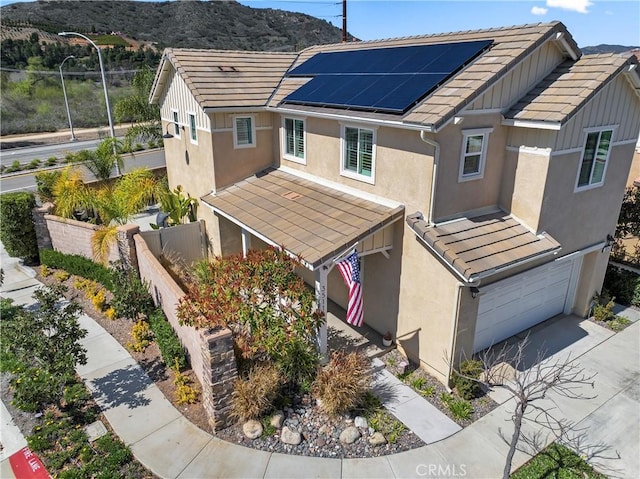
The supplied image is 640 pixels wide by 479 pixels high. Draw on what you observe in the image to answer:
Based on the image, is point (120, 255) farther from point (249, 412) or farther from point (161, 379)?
point (249, 412)

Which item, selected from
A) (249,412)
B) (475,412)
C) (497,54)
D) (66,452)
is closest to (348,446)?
(249,412)

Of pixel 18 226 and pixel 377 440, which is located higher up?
pixel 18 226

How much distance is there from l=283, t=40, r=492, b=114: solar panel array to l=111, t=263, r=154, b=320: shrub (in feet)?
24.9

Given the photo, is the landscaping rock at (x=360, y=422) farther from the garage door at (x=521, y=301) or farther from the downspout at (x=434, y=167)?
the downspout at (x=434, y=167)

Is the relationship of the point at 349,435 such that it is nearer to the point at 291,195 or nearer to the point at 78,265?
the point at 291,195

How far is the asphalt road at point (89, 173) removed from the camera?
89.0 ft

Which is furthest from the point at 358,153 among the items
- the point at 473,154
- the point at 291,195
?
the point at 473,154

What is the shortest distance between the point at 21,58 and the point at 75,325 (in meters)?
79.5

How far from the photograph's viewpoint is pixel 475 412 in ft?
31.8

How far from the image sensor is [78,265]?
1550 cm

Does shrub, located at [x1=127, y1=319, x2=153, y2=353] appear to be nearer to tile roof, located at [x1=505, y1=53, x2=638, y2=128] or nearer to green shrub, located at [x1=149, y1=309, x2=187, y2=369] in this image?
green shrub, located at [x1=149, y1=309, x2=187, y2=369]

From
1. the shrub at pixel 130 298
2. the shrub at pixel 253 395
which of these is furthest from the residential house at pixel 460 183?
the shrub at pixel 130 298

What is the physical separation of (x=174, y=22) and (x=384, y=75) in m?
104

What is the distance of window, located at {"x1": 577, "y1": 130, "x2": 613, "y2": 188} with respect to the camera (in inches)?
446
